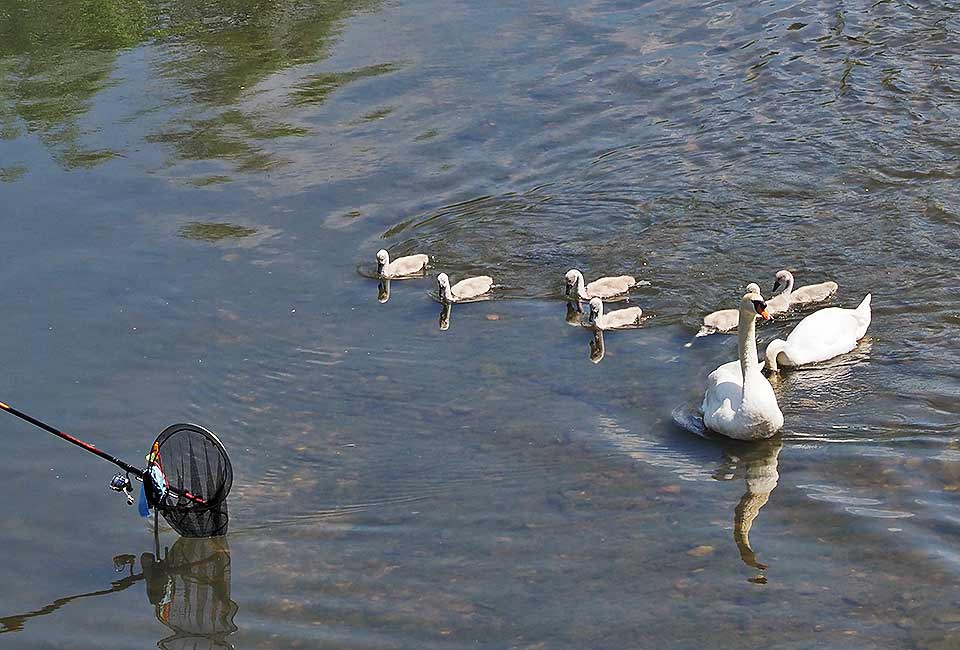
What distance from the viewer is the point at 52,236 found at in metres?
13.2

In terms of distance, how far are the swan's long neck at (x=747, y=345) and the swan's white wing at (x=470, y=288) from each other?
9.33ft

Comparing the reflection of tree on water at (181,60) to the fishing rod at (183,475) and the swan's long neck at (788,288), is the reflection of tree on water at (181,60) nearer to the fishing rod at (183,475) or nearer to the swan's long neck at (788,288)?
the swan's long neck at (788,288)

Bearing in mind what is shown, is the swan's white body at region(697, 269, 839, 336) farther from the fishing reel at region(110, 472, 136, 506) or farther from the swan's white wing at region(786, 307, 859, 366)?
the fishing reel at region(110, 472, 136, 506)

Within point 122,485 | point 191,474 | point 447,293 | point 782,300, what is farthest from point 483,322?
point 122,485

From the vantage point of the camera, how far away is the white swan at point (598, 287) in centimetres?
1152

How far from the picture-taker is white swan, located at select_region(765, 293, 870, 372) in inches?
403

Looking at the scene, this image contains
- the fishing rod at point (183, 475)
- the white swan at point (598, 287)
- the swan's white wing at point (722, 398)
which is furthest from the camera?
→ the white swan at point (598, 287)

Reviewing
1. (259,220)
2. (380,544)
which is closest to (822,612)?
(380,544)

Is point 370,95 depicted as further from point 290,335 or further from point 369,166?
point 290,335

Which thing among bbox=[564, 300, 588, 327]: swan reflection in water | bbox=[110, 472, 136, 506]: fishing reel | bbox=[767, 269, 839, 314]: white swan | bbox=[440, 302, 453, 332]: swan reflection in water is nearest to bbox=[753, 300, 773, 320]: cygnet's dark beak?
bbox=[767, 269, 839, 314]: white swan

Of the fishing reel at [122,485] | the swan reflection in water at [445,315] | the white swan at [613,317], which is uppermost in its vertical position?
the fishing reel at [122,485]

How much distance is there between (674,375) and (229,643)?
4.26 meters

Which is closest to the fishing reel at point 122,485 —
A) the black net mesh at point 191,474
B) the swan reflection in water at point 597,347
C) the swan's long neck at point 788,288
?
the black net mesh at point 191,474

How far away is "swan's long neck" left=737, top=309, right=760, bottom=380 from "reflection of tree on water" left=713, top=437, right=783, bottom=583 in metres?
0.49
